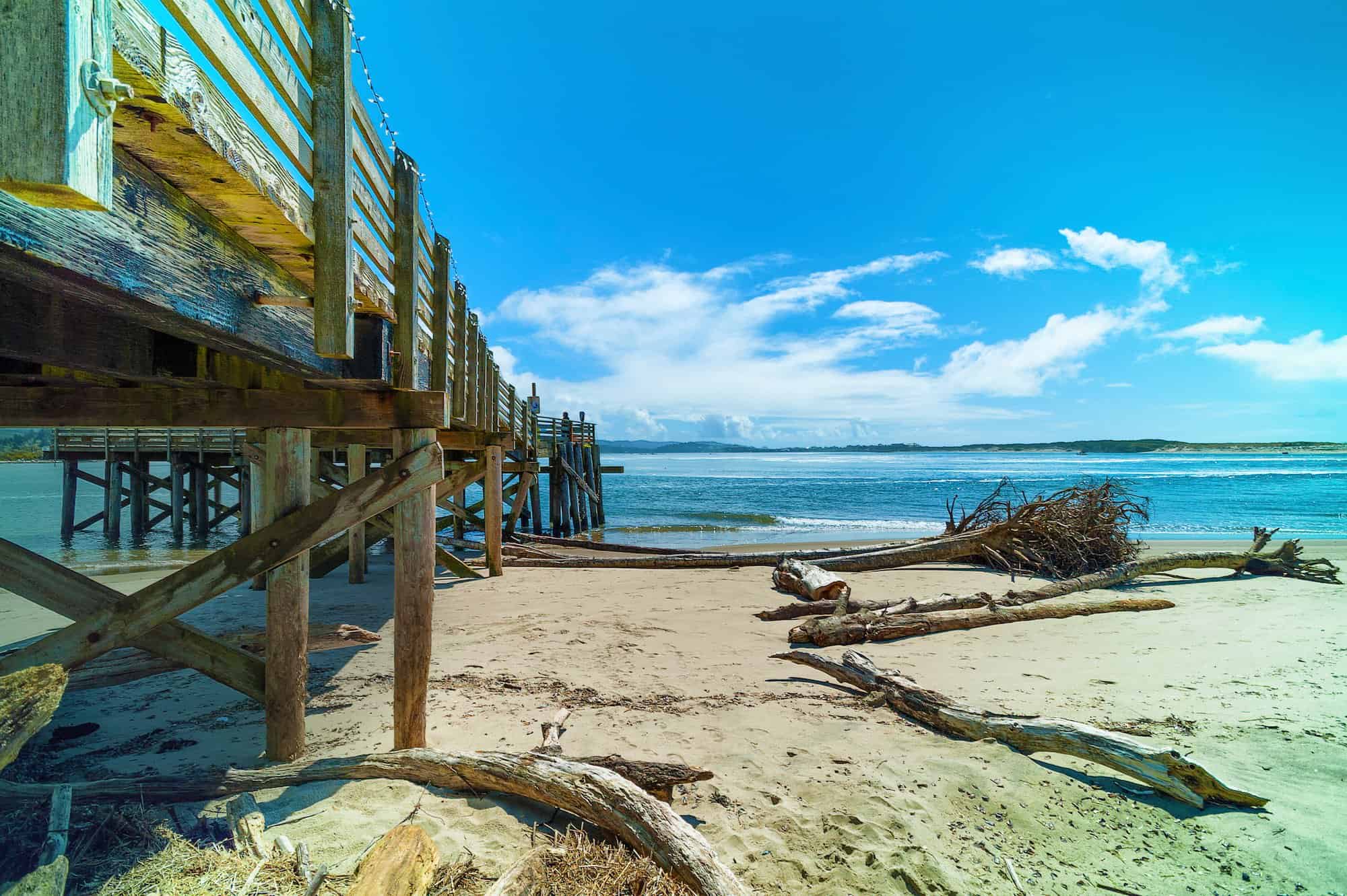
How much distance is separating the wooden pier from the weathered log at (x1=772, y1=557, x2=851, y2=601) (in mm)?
5753

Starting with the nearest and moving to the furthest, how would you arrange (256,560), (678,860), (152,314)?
(152,314) → (678,860) → (256,560)

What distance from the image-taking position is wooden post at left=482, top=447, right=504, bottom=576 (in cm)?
1180

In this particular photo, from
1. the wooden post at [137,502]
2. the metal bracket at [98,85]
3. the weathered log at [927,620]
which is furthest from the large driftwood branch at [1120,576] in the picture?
the wooden post at [137,502]

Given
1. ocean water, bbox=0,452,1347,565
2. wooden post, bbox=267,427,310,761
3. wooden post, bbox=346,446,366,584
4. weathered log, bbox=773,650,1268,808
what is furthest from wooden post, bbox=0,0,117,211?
ocean water, bbox=0,452,1347,565

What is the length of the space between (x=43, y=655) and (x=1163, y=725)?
7.08m

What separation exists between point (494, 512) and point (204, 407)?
27.2 ft

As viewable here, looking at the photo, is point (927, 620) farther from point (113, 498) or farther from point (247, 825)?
point (113, 498)

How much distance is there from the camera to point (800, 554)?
1309cm

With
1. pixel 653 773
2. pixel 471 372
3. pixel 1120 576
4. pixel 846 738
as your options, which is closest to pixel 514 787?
pixel 653 773

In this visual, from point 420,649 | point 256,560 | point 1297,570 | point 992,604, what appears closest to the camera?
point 256,560

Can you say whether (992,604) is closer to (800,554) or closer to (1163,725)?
(1163,725)

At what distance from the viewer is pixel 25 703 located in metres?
1.82

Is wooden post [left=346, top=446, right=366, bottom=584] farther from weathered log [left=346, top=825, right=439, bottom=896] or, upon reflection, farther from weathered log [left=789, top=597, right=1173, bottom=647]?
weathered log [left=346, top=825, right=439, bottom=896]

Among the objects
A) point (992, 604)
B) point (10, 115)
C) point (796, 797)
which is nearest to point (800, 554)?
point (992, 604)
